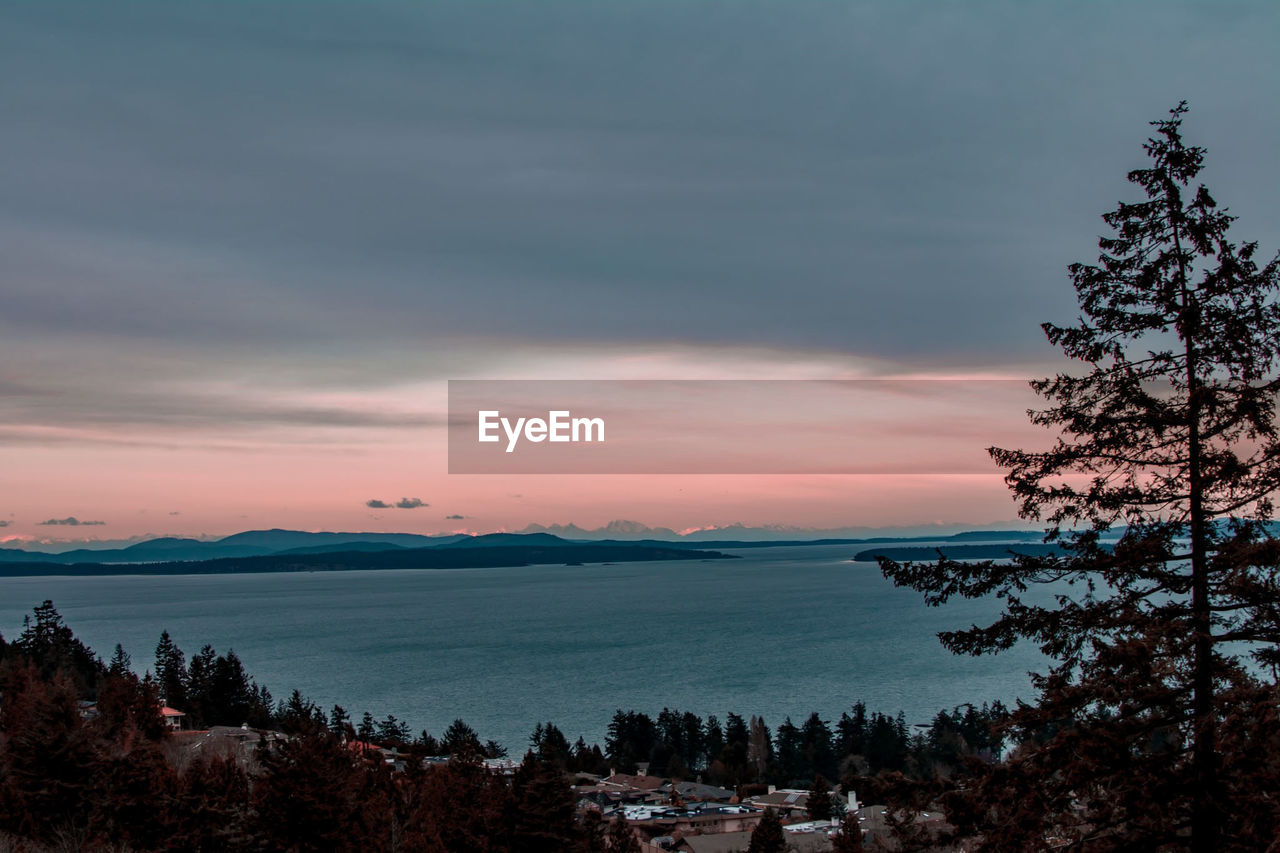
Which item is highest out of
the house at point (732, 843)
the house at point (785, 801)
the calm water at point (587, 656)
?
the house at point (732, 843)

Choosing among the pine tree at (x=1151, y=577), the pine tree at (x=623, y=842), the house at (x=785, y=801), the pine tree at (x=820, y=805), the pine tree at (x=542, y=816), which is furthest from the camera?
the house at (x=785, y=801)

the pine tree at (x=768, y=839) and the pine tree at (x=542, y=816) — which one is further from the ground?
the pine tree at (x=542, y=816)

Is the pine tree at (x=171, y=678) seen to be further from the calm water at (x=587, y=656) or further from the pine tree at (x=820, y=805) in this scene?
the pine tree at (x=820, y=805)

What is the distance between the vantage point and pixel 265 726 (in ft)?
192

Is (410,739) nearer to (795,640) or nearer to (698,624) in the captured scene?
(795,640)

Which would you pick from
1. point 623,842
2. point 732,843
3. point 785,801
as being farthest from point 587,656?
point 623,842

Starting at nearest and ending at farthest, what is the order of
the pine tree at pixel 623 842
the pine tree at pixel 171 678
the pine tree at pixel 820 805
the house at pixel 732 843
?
the pine tree at pixel 623 842 → the house at pixel 732 843 → the pine tree at pixel 820 805 → the pine tree at pixel 171 678

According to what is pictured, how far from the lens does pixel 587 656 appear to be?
102 metres

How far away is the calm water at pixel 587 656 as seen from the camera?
74625 millimetres

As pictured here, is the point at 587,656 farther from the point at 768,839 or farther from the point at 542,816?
the point at 542,816

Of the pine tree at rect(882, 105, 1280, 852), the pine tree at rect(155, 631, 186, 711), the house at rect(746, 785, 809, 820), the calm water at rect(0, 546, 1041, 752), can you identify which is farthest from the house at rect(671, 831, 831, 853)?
the pine tree at rect(155, 631, 186, 711)

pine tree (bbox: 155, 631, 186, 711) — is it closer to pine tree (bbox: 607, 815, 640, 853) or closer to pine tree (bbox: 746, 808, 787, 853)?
pine tree (bbox: 607, 815, 640, 853)

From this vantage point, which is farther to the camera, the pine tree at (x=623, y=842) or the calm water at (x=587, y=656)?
the calm water at (x=587, y=656)

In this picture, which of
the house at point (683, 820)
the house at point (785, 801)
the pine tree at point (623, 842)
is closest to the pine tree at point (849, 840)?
the pine tree at point (623, 842)
